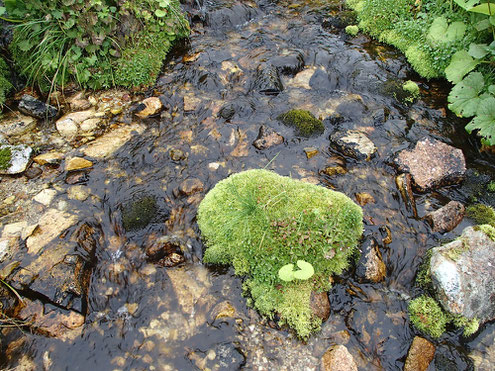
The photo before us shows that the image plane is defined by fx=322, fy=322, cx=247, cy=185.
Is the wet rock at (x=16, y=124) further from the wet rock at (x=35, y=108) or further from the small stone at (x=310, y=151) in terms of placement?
the small stone at (x=310, y=151)

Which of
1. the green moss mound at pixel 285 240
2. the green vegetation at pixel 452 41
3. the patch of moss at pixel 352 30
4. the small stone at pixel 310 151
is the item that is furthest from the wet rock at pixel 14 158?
the patch of moss at pixel 352 30

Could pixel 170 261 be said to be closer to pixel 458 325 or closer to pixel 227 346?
pixel 227 346

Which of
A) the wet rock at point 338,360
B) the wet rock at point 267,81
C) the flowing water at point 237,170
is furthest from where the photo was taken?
the wet rock at point 267,81

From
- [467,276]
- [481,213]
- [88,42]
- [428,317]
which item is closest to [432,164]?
[481,213]

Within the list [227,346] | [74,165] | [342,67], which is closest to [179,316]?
[227,346]

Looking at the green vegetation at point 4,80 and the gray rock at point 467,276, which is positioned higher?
the green vegetation at point 4,80

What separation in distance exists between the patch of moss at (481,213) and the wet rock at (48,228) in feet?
20.4

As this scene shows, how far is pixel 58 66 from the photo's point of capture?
6805 millimetres

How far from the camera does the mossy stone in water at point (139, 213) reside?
5004 mm

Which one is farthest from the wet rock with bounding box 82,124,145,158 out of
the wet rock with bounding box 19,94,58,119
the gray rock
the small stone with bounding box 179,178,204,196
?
the gray rock

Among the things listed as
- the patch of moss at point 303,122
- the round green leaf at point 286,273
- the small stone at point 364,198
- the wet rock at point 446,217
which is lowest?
the round green leaf at point 286,273

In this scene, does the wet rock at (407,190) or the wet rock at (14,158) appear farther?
the wet rock at (14,158)

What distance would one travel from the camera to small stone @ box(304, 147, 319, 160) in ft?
20.0

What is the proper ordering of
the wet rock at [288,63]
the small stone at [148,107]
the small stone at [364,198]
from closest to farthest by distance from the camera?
1. the small stone at [364,198]
2. the small stone at [148,107]
3. the wet rock at [288,63]
